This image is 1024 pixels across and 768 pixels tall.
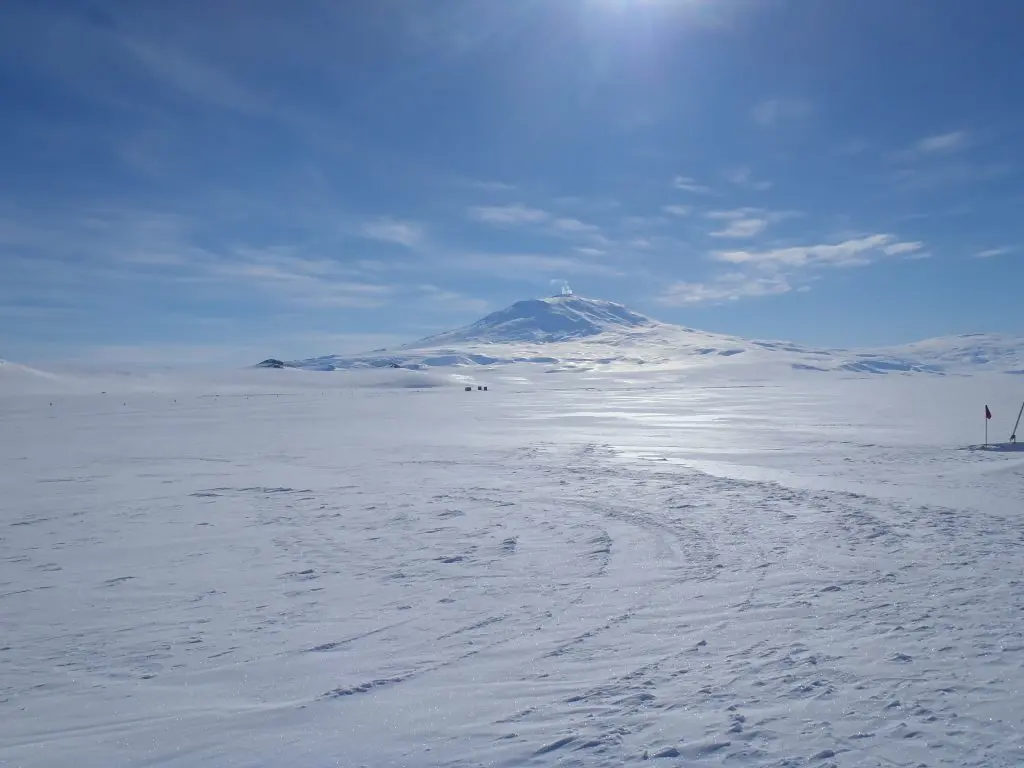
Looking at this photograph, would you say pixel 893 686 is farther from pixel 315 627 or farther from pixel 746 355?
pixel 746 355

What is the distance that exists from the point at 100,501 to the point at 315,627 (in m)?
8.11

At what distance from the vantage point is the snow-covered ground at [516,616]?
4.71 m

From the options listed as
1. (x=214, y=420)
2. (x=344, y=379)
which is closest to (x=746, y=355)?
(x=344, y=379)

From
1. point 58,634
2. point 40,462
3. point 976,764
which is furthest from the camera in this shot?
point 40,462

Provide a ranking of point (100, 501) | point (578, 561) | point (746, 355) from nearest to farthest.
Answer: point (578, 561)
point (100, 501)
point (746, 355)

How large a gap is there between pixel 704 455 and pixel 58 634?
14.6 m

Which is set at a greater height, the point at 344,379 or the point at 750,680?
the point at 344,379

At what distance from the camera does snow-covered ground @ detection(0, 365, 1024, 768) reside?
15.5 feet

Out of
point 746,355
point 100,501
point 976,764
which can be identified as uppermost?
point 746,355

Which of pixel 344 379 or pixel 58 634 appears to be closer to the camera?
pixel 58 634

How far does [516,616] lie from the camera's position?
6.83m

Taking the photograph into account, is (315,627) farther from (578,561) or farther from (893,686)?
(893,686)

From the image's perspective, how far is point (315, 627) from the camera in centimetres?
662

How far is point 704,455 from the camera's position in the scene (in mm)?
17750
